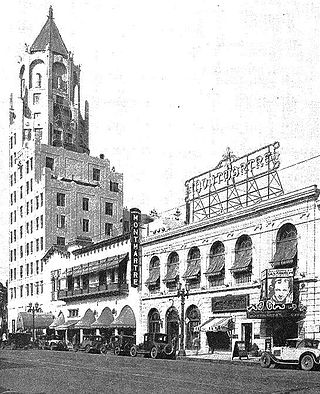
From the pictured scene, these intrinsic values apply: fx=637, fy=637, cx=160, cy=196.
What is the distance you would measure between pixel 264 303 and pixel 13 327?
52.5m

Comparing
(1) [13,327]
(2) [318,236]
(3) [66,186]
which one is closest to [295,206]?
(2) [318,236]

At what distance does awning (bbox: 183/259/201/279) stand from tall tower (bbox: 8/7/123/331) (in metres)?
23.6

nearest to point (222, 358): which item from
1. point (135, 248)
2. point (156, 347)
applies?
point (156, 347)

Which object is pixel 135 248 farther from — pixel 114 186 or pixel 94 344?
pixel 114 186

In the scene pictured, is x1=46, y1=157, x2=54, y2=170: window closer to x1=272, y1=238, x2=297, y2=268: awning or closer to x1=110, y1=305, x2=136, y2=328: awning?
x1=110, y1=305, x2=136, y2=328: awning

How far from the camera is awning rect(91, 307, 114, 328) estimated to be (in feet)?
189

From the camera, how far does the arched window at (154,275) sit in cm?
5134

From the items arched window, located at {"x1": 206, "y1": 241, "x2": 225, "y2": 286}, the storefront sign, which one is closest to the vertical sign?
arched window, located at {"x1": 206, "y1": 241, "x2": 225, "y2": 286}

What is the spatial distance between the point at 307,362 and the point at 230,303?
47.5ft

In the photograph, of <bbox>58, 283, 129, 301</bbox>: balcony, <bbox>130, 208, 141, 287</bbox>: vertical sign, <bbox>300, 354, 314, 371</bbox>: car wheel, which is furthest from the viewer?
<bbox>58, 283, 129, 301</bbox>: balcony

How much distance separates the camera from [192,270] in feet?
153

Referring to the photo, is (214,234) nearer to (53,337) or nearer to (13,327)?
(53,337)

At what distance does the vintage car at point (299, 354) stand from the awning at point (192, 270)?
16.2m

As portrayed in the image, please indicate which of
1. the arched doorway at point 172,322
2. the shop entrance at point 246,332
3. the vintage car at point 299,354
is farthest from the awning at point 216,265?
the vintage car at point 299,354
